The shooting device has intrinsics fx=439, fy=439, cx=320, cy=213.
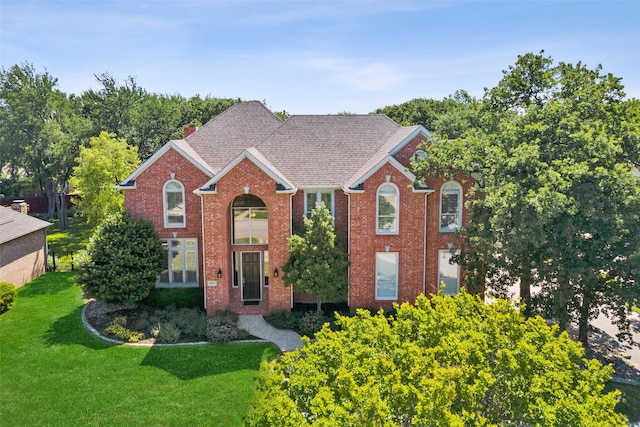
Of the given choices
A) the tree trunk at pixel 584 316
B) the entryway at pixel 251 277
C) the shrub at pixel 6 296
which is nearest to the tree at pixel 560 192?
Answer: the tree trunk at pixel 584 316

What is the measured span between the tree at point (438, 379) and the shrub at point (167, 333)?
8795 mm

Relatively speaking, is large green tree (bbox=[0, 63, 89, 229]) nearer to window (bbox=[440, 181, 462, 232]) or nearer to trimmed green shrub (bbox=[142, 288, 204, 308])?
trimmed green shrub (bbox=[142, 288, 204, 308])

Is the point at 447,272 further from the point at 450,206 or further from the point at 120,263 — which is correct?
the point at 120,263

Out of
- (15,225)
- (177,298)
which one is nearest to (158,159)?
(177,298)

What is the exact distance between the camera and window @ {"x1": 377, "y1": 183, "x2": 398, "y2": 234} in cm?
1998

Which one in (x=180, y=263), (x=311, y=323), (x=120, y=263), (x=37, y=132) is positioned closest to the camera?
(x=311, y=323)

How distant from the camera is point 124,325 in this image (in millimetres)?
18984

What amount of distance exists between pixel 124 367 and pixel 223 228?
6.95 meters

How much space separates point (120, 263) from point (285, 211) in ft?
25.2

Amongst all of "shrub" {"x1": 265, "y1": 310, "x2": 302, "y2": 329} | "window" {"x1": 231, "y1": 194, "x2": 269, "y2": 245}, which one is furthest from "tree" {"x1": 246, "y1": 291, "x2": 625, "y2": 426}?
"window" {"x1": 231, "y1": 194, "x2": 269, "y2": 245}

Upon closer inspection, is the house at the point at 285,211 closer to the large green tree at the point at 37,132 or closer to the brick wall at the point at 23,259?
the brick wall at the point at 23,259

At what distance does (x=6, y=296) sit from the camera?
21.3 meters

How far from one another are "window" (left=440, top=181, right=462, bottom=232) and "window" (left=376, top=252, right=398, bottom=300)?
9.17 ft

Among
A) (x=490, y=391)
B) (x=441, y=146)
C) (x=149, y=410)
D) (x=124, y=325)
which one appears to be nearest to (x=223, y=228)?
(x=124, y=325)
